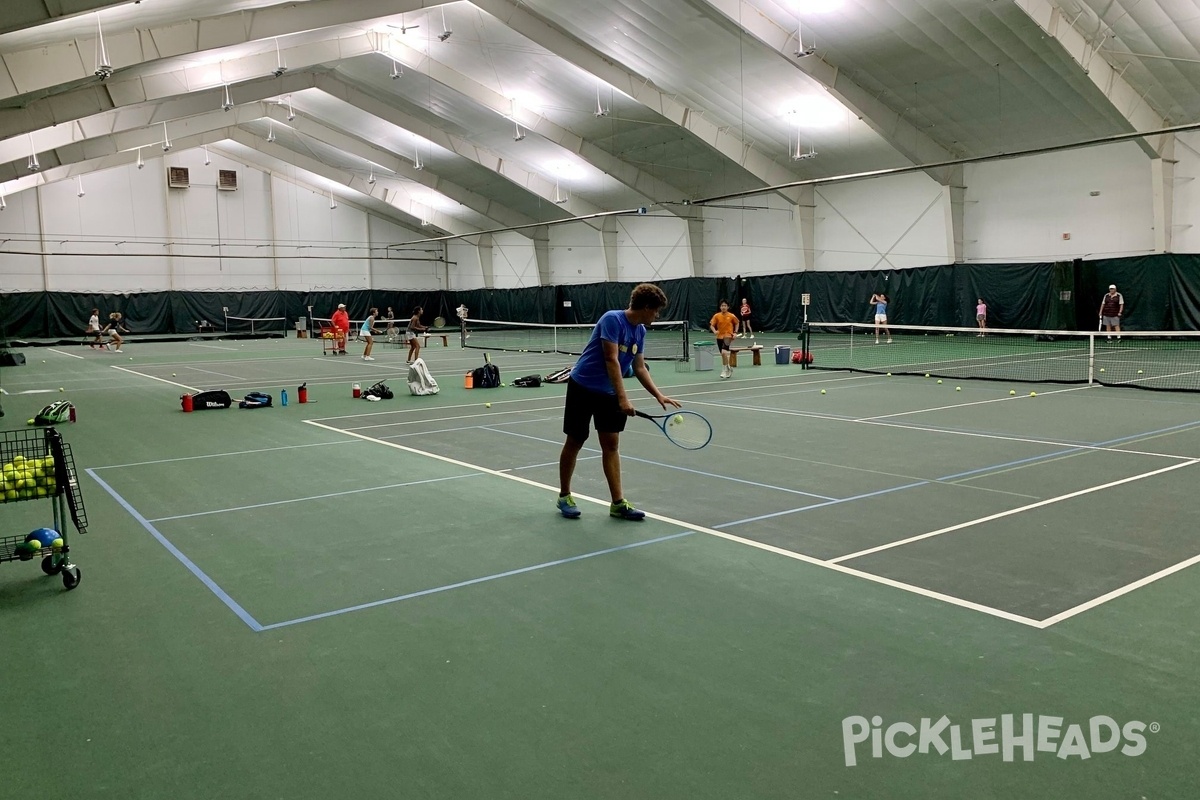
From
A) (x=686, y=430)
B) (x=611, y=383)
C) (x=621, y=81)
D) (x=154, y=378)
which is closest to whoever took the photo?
(x=611, y=383)

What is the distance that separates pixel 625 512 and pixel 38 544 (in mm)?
3859

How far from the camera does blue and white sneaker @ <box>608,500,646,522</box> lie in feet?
22.5

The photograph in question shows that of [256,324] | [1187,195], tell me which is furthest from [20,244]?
[1187,195]

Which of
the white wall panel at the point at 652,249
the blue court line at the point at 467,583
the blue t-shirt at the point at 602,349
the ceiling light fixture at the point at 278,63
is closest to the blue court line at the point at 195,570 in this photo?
the blue court line at the point at 467,583

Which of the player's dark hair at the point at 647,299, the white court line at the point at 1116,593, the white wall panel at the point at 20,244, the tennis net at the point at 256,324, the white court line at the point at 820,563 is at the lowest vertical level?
the white court line at the point at 1116,593

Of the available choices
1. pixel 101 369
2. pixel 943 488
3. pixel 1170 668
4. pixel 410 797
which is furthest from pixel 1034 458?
pixel 101 369

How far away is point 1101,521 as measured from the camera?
6.60 metres

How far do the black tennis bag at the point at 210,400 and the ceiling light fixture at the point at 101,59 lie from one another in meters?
7.90

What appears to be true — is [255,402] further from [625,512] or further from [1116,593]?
[1116,593]

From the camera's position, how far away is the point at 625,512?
6879 mm

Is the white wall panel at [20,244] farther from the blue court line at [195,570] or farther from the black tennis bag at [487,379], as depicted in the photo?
the blue court line at [195,570]

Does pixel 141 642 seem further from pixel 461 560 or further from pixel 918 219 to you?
pixel 918 219

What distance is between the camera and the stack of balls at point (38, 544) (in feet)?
17.5

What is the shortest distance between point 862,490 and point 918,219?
26542 mm
